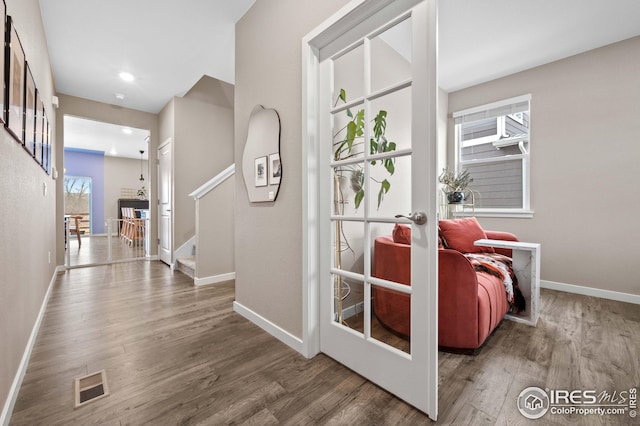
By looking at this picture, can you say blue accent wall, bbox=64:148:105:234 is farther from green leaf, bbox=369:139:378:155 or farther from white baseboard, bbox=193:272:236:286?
green leaf, bbox=369:139:378:155

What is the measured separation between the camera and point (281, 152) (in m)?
1.95

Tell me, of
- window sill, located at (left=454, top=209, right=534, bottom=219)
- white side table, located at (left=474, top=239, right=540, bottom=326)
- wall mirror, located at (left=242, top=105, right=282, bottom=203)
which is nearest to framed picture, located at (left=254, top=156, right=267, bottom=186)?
wall mirror, located at (left=242, top=105, right=282, bottom=203)

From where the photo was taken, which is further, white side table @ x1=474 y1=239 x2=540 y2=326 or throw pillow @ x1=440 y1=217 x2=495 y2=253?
throw pillow @ x1=440 y1=217 x2=495 y2=253

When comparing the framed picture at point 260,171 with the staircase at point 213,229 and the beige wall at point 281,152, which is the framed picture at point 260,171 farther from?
the staircase at point 213,229

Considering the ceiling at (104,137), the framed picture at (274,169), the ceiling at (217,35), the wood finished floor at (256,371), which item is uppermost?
the ceiling at (104,137)

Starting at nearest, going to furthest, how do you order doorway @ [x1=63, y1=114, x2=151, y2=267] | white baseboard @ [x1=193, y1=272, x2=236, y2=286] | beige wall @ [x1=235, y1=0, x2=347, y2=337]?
beige wall @ [x1=235, y1=0, x2=347, y2=337]
white baseboard @ [x1=193, y1=272, x2=236, y2=286]
doorway @ [x1=63, y1=114, x2=151, y2=267]

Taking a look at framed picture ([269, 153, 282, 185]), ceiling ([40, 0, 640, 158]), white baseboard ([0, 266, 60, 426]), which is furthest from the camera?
ceiling ([40, 0, 640, 158])

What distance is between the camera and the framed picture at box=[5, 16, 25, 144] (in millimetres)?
1301

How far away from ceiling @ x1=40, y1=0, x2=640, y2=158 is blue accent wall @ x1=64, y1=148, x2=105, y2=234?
6194 mm

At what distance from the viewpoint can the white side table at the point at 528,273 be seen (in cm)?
211

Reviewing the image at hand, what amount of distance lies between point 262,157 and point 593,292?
149 inches

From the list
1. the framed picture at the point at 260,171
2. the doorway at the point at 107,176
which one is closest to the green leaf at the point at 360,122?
the framed picture at the point at 260,171

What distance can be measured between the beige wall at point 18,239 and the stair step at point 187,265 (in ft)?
4.98

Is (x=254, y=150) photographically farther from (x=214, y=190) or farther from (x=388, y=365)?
(x=388, y=365)
